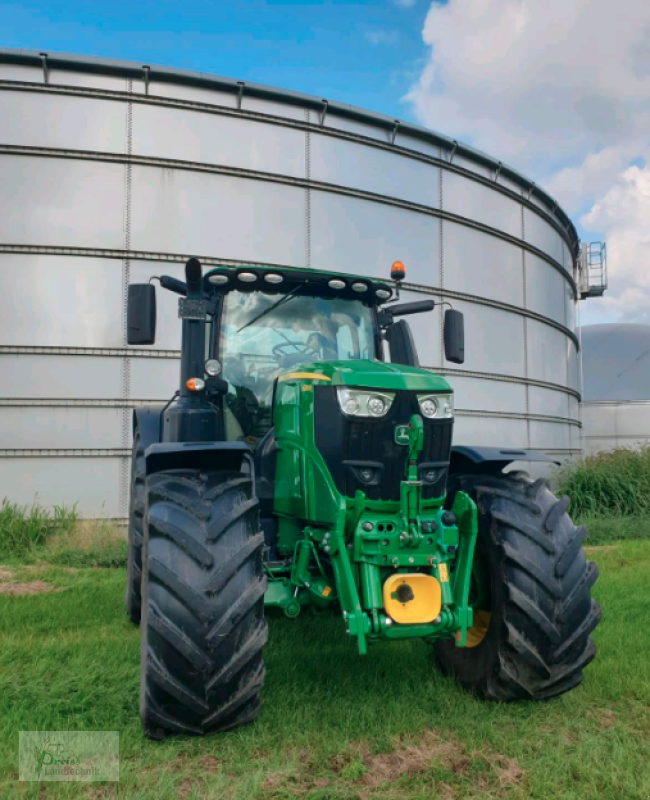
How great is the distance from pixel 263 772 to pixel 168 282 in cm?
292

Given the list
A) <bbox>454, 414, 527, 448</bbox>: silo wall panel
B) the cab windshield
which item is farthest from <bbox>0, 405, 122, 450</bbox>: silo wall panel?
<bbox>454, 414, 527, 448</bbox>: silo wall panel

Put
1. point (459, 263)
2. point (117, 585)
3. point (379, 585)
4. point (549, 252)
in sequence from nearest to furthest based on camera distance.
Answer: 1. point (379, 585)
2. point (117, 585)
3. point (459, 263)
4. point (549, 252)

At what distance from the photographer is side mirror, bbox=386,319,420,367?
15.6 feet

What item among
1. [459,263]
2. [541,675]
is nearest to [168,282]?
[541,675]

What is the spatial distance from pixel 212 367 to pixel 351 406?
114 centimetres

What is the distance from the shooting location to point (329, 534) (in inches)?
135

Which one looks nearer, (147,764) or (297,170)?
(147,764)

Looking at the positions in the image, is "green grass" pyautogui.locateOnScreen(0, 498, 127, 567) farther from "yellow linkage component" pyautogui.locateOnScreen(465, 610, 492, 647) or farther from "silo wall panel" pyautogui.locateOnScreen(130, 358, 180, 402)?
"yellow linkage component" pyautogui.locateOnScreen(465, 610, 492, 647)

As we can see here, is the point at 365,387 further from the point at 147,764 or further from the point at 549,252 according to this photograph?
the point at 549,252

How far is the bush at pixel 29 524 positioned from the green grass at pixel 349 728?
3.53 m

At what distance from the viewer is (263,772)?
283 cm

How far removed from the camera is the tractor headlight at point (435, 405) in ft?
11.6

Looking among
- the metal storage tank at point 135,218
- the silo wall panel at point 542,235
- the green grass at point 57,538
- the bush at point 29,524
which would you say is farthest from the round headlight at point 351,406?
the silo wall panel at point 542,235

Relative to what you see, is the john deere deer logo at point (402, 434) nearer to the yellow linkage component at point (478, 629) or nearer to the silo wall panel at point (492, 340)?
the yellow linkage component at point (478, 629)
